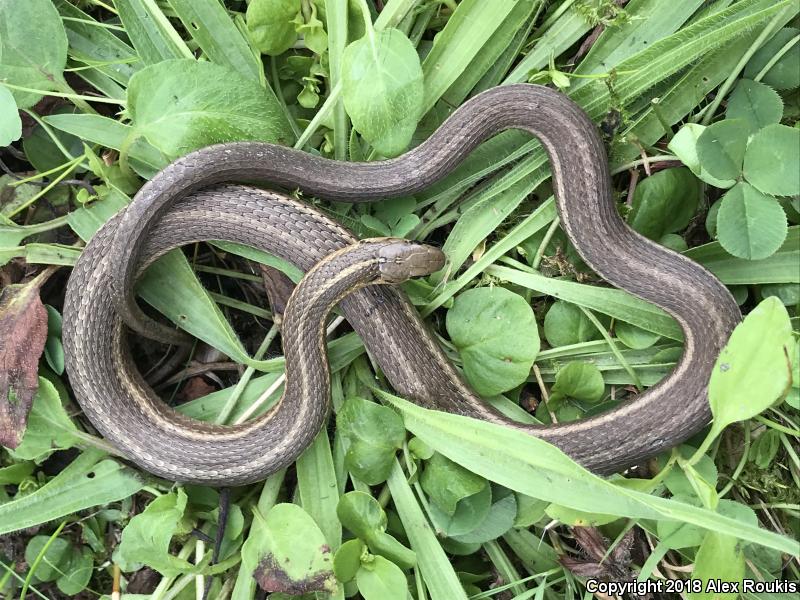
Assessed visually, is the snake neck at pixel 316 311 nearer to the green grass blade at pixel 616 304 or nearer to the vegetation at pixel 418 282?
the vegetation at pixel 418 282

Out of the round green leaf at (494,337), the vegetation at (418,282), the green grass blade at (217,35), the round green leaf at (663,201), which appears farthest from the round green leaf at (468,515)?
the green grass blade at (217,35)

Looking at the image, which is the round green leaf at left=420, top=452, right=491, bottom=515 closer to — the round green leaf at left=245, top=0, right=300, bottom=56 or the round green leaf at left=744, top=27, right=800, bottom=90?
the round green leaf at left=245, top=0, right=300, bottom=56

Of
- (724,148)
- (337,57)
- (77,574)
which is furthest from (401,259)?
(77,574)

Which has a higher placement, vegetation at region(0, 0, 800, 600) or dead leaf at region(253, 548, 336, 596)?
vegetation at region(0, 0, 800, 600)

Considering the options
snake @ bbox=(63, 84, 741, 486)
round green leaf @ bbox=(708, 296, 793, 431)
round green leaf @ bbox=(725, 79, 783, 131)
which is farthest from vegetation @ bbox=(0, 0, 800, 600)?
round green leaf @ bbox=(708, 296, 793, 431)

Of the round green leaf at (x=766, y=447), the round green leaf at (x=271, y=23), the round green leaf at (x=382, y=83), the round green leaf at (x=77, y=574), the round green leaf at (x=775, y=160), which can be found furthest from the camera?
the round green leaf at (x=77, y=574)

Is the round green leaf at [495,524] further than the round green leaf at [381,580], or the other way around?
the round green leaf at [495,524]

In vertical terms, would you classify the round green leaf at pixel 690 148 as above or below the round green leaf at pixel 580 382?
above
